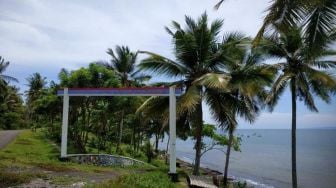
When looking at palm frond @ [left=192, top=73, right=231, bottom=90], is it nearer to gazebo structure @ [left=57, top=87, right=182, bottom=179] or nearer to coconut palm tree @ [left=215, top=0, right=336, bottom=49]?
gazebo structure @ [left=57, top=87, right=182, bottom=179]

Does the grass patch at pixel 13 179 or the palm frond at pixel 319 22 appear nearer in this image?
the palm frond at pixel 319 22

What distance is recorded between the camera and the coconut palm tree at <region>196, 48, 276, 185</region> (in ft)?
58.5

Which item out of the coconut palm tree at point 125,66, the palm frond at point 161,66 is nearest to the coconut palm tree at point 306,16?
the palm frond at point 161,66

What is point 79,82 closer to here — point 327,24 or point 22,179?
point 22,179

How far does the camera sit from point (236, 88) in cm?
1817

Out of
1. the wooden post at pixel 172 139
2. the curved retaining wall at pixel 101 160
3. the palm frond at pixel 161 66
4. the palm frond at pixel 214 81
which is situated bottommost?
the curved retaining wall at pixel 101 160

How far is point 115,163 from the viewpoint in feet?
65.3

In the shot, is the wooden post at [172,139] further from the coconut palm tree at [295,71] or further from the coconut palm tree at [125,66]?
the coconut palm tree at [125,66]

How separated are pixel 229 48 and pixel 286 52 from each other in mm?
2726

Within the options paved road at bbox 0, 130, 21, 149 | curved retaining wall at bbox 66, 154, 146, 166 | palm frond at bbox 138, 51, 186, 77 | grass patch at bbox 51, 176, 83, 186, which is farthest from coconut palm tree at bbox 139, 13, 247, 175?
paved road at bbox 0, 130, 21, 149

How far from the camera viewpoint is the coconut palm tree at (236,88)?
17.8 m

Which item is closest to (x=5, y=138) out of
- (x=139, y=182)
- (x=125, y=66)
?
(x=125, y=66)

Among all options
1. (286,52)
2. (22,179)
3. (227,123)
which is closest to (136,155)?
(227,123)

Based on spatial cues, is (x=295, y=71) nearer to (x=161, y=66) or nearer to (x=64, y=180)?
(x=161, y=66)
